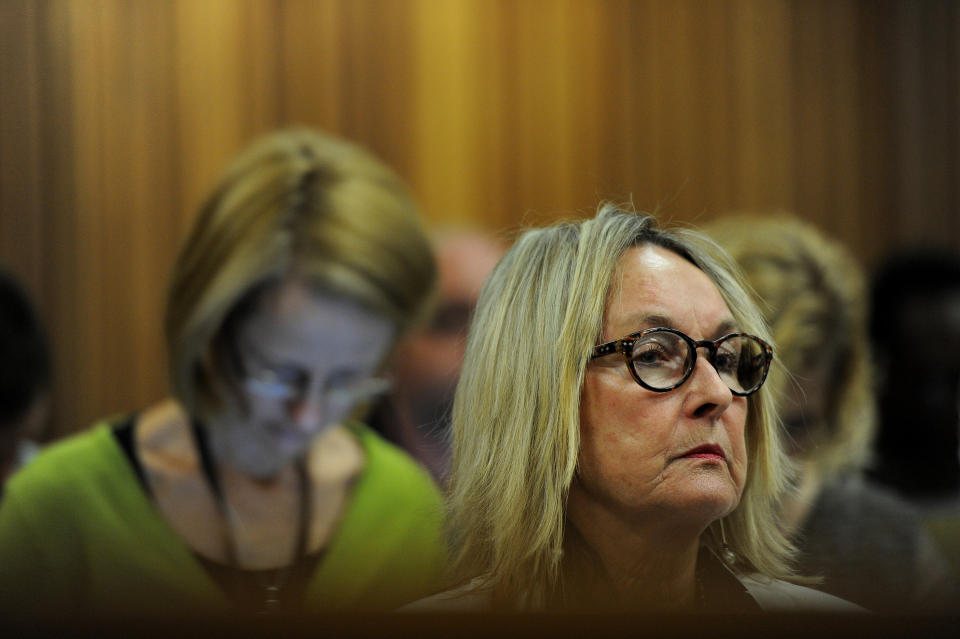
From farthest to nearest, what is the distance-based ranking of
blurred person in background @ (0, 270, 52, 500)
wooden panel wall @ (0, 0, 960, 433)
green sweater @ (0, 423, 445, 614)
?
wooden panel wall @ (0, 0, 960, 433) → blurred person in background @ (0, 270, 52, 500) → green sweater @ (0, 423, 445, 614)

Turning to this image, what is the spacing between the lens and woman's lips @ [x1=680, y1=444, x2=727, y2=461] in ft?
2.46

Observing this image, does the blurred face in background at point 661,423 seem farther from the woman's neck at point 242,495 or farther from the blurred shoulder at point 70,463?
the blurred shoulder at point 70,463

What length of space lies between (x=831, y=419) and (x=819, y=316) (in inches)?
5.4

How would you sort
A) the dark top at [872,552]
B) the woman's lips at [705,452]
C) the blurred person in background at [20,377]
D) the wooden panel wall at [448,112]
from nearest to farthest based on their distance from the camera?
the woman's lips at [705,452] → the dark top at [872,552] → the blurred person in background at [20,377] → the wooden panel wall at [448,112]

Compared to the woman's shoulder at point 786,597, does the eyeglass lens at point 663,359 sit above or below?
above

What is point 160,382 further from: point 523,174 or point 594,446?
point 594,446

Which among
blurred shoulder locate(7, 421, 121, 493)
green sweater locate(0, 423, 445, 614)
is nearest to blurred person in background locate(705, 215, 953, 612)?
green sweater locate(0, 423, 445, 614)

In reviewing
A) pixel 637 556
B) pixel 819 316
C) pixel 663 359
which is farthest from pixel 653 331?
pixel 819 316

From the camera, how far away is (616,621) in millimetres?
770

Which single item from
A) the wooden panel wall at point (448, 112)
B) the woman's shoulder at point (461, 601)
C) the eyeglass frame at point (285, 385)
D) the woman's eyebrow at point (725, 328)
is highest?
the wooden panel wall at point (448, 112)

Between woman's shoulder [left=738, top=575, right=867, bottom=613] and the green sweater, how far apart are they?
0.40 m

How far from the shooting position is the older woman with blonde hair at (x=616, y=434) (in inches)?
29.8

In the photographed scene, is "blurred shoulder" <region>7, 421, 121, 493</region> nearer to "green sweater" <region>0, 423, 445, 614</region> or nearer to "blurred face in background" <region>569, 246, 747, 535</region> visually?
"green sweater" <region>0, 423, 445, 614</region>

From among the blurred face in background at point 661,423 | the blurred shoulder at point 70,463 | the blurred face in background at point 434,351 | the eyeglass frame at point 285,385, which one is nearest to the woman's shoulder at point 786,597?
the blurred face in background at point 661,423
